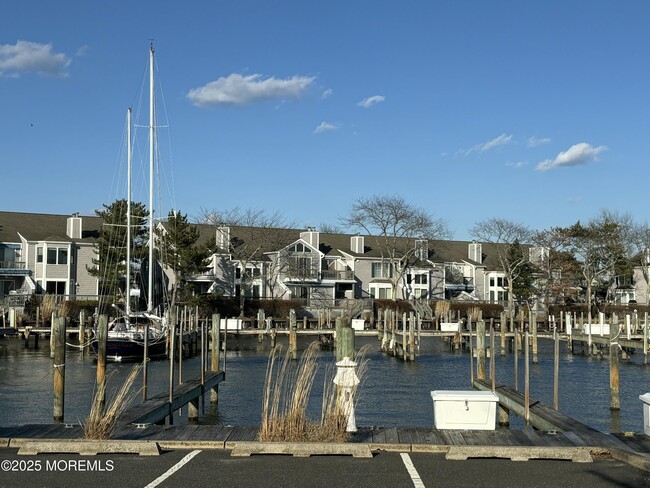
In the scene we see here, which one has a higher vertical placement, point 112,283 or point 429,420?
point 112,283

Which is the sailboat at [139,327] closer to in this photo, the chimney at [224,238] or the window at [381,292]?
the chimney at [224,238]

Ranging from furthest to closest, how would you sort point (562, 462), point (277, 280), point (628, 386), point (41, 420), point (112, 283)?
point (277, 280), point (112, 283), point (628, 386), point (41, 420), point (562, 462)

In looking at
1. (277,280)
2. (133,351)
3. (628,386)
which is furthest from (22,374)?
(277,280)

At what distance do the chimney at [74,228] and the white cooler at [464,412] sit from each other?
68176 mm

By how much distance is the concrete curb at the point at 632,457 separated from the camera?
12.4 meters

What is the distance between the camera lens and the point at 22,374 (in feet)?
127

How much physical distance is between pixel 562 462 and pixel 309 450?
13.1 ft


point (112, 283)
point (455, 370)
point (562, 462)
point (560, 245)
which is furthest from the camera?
point (560, 245)

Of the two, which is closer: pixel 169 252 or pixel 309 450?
pixel 309 450

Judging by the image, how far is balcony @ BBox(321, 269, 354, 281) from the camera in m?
87.6

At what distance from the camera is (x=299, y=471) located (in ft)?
40.8

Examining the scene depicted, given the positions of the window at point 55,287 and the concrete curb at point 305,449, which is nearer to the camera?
the concrete curb at point 305,449

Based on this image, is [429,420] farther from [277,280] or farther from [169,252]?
[277,280]

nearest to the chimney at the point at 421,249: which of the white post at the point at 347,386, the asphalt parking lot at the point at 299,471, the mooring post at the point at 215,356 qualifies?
the mooring post at the point at 215,356
